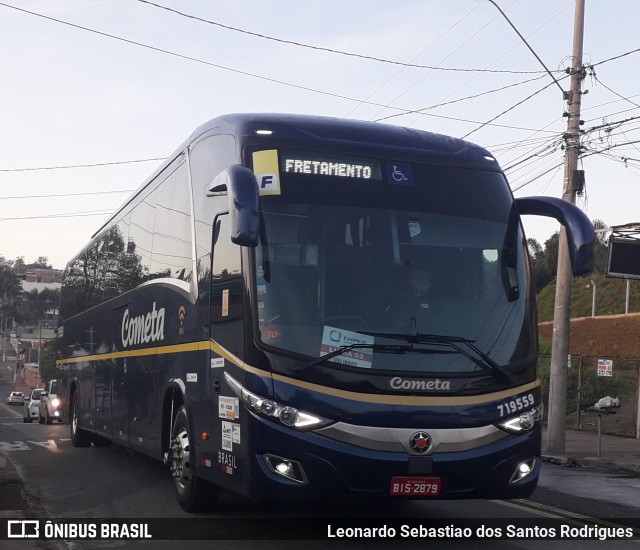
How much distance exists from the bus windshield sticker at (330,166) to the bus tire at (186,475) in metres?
2.74

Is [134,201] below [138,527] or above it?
above

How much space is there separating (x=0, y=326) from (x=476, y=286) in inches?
7855

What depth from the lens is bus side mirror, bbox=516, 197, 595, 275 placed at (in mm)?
8227

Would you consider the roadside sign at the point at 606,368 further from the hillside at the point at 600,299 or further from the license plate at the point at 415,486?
the hillside at the point at 600,299

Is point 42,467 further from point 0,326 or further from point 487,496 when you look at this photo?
point 0,326

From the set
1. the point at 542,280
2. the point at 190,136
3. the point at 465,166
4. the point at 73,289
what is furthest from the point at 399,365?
the point at 542,280

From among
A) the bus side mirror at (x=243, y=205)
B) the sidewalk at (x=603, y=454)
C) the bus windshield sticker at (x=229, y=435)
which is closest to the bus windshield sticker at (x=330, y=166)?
the bus side mirror at (x=243, y=205)

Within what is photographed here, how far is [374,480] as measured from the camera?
747 centimetres

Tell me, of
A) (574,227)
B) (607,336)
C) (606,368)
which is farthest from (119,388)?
(607,336)

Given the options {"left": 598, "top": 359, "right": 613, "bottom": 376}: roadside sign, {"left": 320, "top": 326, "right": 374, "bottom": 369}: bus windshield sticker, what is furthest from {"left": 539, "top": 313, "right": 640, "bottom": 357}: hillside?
{"left": 320, "top": 326, "right": 374, "bottom": 369}: bus windshield sticker

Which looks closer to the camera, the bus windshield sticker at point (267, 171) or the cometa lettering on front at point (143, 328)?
the bus windshield sticker at point (267, 171)

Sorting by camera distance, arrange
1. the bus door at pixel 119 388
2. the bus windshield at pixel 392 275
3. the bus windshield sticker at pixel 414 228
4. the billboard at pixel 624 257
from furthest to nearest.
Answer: the billboard at pixel 624 257, the bus door at pixel 119 388, the bus windshield sticker at pixel 414 228, the bus windshield at pixel 392 275

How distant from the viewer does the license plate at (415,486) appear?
24.6 feet

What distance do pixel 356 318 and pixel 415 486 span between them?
137cm
